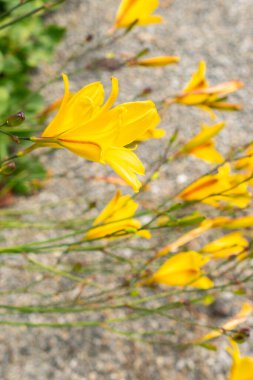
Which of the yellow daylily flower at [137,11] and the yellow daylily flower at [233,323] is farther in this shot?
the yellow daylily flower at [233,323]

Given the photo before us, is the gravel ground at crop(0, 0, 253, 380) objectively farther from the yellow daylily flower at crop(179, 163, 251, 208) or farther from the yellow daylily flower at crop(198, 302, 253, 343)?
the yellow daylily flower at crop(179, 163, 251, 208)

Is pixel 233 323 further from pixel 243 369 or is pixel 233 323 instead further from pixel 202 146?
pixel 202 146

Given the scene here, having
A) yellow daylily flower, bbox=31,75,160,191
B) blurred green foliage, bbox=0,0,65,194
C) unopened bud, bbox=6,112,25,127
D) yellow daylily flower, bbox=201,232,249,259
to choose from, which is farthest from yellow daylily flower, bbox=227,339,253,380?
blurred green foliage, bbox=0,0,65,194

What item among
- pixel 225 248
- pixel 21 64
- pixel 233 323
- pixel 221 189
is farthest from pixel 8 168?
pixel 21 64

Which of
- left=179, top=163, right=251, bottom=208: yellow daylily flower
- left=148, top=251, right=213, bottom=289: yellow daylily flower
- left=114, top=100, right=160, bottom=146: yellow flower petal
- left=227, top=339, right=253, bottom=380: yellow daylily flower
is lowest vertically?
left=227, top=339, right=253, bottom=380: yellow daylily flower

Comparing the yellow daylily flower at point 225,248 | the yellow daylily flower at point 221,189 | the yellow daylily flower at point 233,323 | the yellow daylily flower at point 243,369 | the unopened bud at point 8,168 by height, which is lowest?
the yellow daylily flower at point 233,323

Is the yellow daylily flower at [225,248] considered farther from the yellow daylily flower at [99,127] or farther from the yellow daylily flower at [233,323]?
the yellow daylily flower at [99,127]

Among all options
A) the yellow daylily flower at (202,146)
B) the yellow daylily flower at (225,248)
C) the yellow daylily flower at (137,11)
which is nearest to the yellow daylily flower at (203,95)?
the yellow daylily flower at (202,146)

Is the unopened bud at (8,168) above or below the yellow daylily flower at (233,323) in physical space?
above
